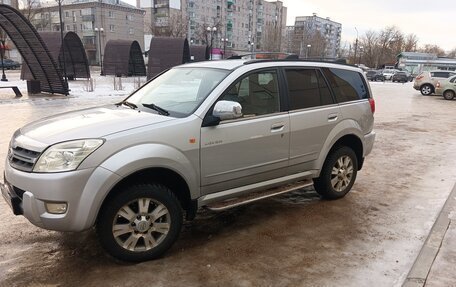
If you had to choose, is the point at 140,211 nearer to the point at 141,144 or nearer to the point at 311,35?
the point at 141,144

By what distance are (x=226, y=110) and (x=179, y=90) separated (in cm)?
83

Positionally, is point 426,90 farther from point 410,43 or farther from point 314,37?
point 410,43

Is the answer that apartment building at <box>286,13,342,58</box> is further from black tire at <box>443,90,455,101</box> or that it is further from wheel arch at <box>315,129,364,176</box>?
wheel arch at <box>315,129,364,176</box>

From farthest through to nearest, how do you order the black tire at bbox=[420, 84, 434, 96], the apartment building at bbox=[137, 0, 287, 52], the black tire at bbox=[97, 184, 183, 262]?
the apartment building at bbox=[137, 0, 287, 52] → the black tire at bbox=[420, 84, 434, 96] → the black tire at bbox=[97, 184, 183, 262]

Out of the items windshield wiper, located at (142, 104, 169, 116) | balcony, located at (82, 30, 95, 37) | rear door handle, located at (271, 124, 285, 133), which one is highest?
balcony, located at (82, 30, 95, 37)

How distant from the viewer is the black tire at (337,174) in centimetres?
525

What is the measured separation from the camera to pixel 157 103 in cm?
433

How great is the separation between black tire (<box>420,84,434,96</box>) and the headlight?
26.3 metres

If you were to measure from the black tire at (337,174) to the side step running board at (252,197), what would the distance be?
1.08 feet

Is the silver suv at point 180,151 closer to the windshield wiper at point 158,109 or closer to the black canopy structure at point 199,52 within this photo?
the windshield wiper at point 158,109

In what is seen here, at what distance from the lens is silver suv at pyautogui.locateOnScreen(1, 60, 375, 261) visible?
10.8 feet

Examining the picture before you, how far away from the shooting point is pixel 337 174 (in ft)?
17.7

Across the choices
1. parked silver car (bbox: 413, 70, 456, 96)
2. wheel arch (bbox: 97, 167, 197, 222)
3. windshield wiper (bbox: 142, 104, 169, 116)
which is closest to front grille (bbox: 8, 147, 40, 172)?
wheel arch (bbox: 97, 167, 197, 222)

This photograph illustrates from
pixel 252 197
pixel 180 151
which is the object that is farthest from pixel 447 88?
pixel 180 151
